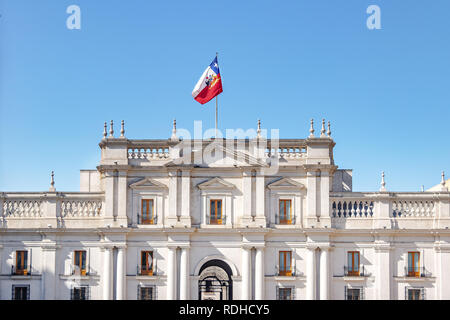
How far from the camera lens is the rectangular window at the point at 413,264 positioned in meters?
→ 46.3

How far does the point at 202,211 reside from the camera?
47.3m

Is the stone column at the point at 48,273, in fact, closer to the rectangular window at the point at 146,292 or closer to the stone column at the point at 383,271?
the rectangular window at the point at 146,292

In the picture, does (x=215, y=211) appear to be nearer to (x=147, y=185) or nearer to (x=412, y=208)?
(x=147, y=185)

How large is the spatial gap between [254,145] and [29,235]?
16883 mm

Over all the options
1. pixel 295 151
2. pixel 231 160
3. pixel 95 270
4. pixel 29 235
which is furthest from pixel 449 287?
pixel 29 235

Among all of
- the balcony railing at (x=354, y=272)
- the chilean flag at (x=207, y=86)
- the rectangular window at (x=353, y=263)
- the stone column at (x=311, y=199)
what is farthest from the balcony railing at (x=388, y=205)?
the chilean flag at (x=207, y=86)

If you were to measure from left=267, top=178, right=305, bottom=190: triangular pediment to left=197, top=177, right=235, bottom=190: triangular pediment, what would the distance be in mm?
2855

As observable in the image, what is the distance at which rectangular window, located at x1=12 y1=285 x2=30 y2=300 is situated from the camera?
4622 centimetres

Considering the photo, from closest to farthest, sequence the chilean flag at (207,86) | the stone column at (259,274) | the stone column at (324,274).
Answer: the stone column at (324,274) < the stone column at (259,274) < the chilean flag at (207,86)

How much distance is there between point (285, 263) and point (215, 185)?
23.7ft

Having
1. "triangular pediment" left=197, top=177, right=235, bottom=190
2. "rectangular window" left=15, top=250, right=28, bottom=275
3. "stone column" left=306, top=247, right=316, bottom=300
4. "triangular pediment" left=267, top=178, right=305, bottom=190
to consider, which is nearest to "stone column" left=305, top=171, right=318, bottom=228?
"triangular pediment" left=267, top=178, right=305, bottom=190

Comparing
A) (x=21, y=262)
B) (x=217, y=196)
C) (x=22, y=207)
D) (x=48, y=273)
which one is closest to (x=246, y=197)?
(x=217, y=196)

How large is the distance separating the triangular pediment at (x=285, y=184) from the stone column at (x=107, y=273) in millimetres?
12008
